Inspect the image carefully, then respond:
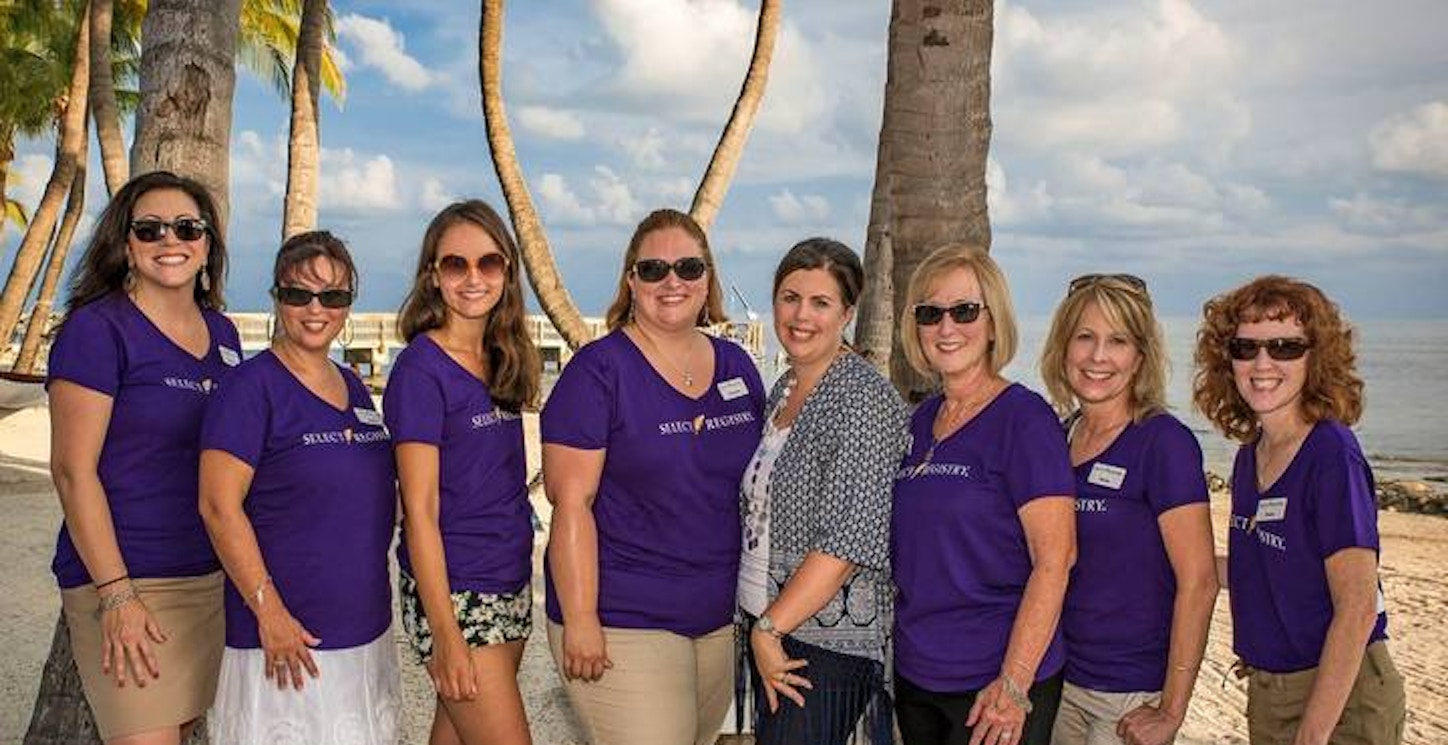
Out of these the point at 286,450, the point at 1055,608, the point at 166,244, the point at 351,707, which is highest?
the point at 166,244

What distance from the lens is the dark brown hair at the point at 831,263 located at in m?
3.68

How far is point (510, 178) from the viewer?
42.1ft

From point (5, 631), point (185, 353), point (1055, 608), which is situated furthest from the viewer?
point (5, 631)

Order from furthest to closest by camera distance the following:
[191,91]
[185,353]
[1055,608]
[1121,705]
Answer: [191,91] → [185,353] → [1121,705] → [1055,608]

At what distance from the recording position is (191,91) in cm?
574

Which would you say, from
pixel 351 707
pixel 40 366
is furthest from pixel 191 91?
pixel 40 366

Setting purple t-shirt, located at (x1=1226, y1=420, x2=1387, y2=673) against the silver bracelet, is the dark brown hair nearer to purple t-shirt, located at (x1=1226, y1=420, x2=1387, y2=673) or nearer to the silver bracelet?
purple t-shirt, located at (x1=1226, y1=420, x2=1387, y2=673)

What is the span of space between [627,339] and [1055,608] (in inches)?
57.6

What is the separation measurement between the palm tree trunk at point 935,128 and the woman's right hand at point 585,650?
2.32 metres

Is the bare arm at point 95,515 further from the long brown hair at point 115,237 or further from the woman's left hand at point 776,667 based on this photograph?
→ the woman's left hand at point 776,667

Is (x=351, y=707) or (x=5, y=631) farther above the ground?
(x=351, y=707)

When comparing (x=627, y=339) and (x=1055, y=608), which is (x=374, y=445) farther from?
(x=1055, y=608)

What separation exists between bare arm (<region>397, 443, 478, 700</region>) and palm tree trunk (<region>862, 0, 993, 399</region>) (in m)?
2.54

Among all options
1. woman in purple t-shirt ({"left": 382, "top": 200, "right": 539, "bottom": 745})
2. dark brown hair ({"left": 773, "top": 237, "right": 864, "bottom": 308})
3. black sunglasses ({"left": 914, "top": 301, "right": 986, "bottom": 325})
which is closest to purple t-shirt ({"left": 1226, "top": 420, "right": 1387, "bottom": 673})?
black sunglasses ({"left": 914, "top": 301, "right": 986, "bottom": 325})
